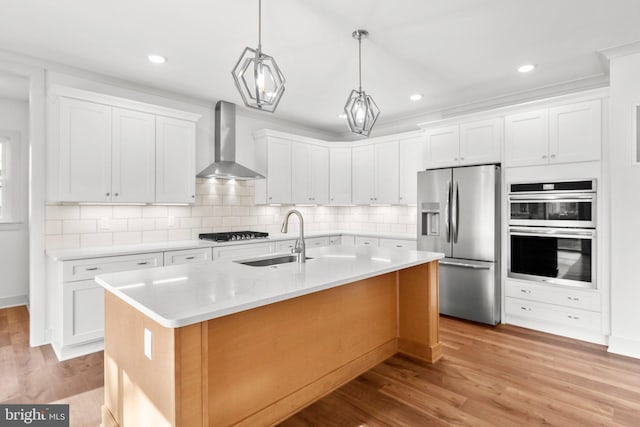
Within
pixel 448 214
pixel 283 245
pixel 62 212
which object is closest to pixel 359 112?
pixel 448 214

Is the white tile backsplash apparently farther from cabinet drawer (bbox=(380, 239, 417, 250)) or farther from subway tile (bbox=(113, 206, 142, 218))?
cabinet drawer (bbox=(380, 239, 417, 250))

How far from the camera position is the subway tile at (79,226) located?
350 cm

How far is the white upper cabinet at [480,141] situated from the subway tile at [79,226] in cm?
426

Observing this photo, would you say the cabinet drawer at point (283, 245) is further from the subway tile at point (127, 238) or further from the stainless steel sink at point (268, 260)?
the stainless steel sink at point (268, 260)

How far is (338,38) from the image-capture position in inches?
114

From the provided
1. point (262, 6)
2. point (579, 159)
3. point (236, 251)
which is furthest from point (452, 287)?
point (262, 6)

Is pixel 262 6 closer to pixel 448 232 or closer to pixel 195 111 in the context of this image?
pixel 195 111

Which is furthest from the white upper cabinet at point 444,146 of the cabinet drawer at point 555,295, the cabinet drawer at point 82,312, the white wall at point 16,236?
the white wall at point 16,236

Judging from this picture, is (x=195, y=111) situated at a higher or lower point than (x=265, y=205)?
higher

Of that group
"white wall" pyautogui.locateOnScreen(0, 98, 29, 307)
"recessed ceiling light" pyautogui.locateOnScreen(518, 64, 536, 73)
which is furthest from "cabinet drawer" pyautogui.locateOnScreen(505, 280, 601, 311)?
"white wall" pyautogui.locateOnScreen(0, 98, 29, 307)

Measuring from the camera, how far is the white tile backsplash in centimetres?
355

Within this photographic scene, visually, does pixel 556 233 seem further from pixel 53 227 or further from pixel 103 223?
pixel 53 227

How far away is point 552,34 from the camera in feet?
9.36

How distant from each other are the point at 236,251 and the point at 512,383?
10.1 ft
